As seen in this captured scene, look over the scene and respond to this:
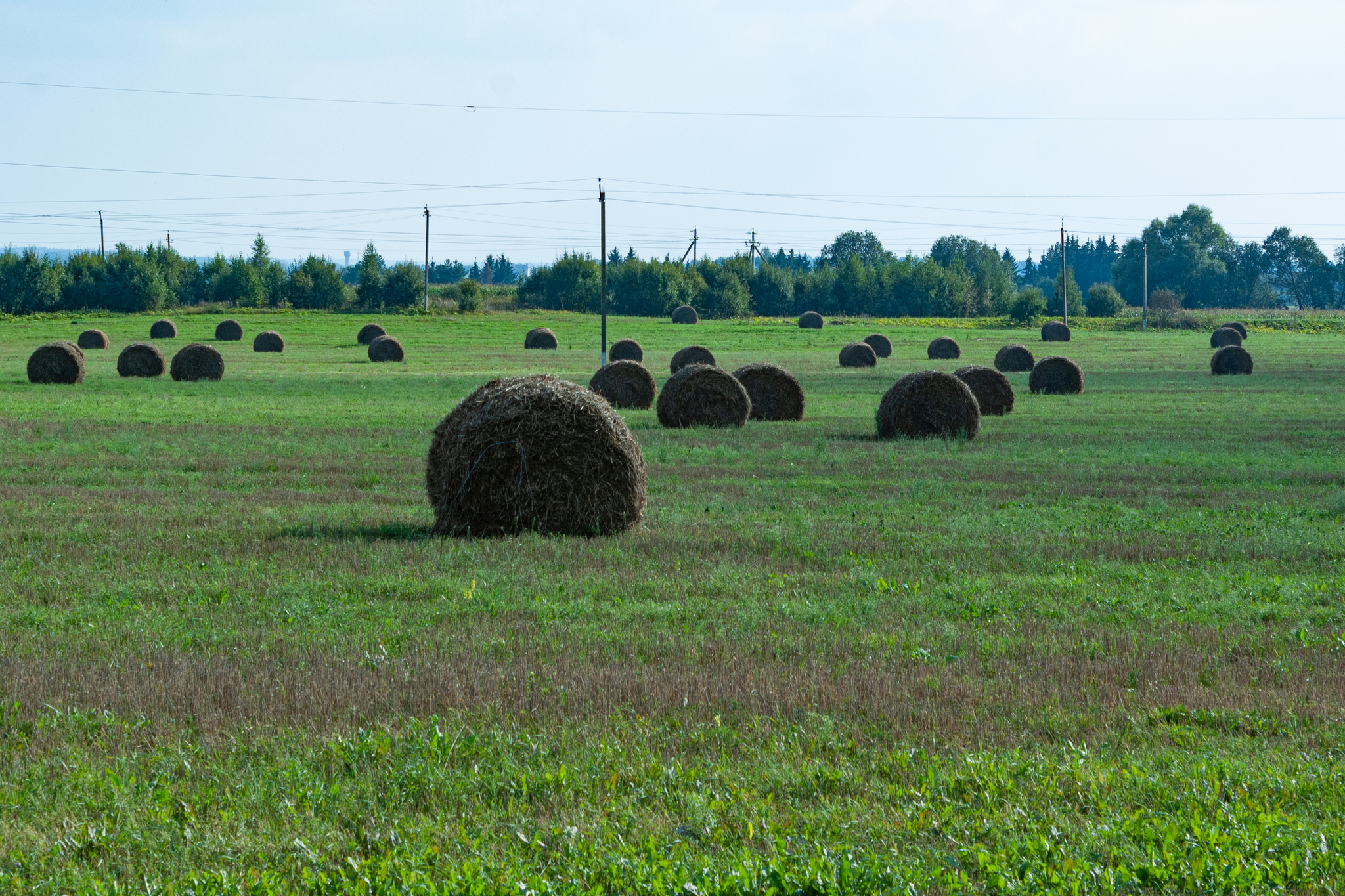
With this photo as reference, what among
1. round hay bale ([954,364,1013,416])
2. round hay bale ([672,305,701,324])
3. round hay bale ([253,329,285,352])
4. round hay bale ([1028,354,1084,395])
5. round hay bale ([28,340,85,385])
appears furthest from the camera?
round hay bale ([672,305,701,324])

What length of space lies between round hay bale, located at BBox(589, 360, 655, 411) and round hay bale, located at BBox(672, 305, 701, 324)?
66.5 m

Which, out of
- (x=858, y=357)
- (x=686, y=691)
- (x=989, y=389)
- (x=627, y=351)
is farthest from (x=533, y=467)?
(x=627, y=351)

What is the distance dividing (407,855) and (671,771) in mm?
1520

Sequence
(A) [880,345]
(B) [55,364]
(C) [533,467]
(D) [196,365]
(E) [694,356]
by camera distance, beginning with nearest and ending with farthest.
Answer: (C) [533,467]
(B) [55,364]
(D) [196,365]
(E) [694,356]
(A) [880,345]

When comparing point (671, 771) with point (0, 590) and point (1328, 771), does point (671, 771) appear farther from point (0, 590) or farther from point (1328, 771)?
point (0, 590)

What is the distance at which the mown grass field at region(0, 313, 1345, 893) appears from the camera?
19.2 feet

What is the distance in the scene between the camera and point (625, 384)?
33844 millimetres

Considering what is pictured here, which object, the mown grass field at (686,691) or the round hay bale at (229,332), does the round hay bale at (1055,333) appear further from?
the mown grass field at (686,691)

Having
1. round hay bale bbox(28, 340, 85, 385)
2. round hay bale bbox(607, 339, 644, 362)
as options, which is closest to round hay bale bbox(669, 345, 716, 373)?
round hay bale bbox(607, 339, 644, 362)

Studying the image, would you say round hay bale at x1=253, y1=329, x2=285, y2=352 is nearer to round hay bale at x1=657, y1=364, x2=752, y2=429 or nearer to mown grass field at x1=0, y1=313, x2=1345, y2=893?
round hay bale at x1=657, y1=364, x2=752, y2=429

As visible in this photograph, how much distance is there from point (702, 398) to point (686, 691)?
20.4m

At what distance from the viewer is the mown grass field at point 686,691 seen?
586 cm

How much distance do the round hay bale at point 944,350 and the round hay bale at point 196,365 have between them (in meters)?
33.9

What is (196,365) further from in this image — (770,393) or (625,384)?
(770,393)
